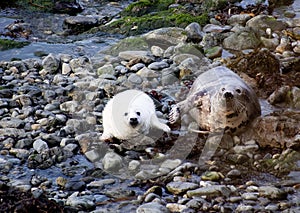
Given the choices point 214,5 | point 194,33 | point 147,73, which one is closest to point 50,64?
point 147,73

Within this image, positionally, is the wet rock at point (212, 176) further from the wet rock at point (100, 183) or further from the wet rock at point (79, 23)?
the wet rock at point (79, 23)

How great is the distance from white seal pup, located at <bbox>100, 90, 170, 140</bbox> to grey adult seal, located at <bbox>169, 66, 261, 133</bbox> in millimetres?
439

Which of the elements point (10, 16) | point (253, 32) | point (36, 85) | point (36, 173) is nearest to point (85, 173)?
point (36, 173)

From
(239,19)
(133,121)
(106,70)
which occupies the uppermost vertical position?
(133,121)

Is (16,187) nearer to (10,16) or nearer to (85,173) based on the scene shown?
(85,173)

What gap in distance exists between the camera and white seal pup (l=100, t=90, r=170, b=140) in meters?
7.91

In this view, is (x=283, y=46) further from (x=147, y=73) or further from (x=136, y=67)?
(x=136, y=67)

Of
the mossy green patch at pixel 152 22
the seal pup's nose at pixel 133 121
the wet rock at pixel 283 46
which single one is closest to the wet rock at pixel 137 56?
the mossy green patch at pixel 152 22

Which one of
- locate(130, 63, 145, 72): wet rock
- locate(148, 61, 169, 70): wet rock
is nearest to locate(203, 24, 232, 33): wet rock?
locate(148, 61, 169, 70): wet rock

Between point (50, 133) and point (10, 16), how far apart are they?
358 inches

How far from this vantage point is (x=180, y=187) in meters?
6.81

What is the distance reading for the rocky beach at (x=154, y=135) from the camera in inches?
262

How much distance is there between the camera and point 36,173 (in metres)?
7.48

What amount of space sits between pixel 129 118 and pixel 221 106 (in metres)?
1.30
